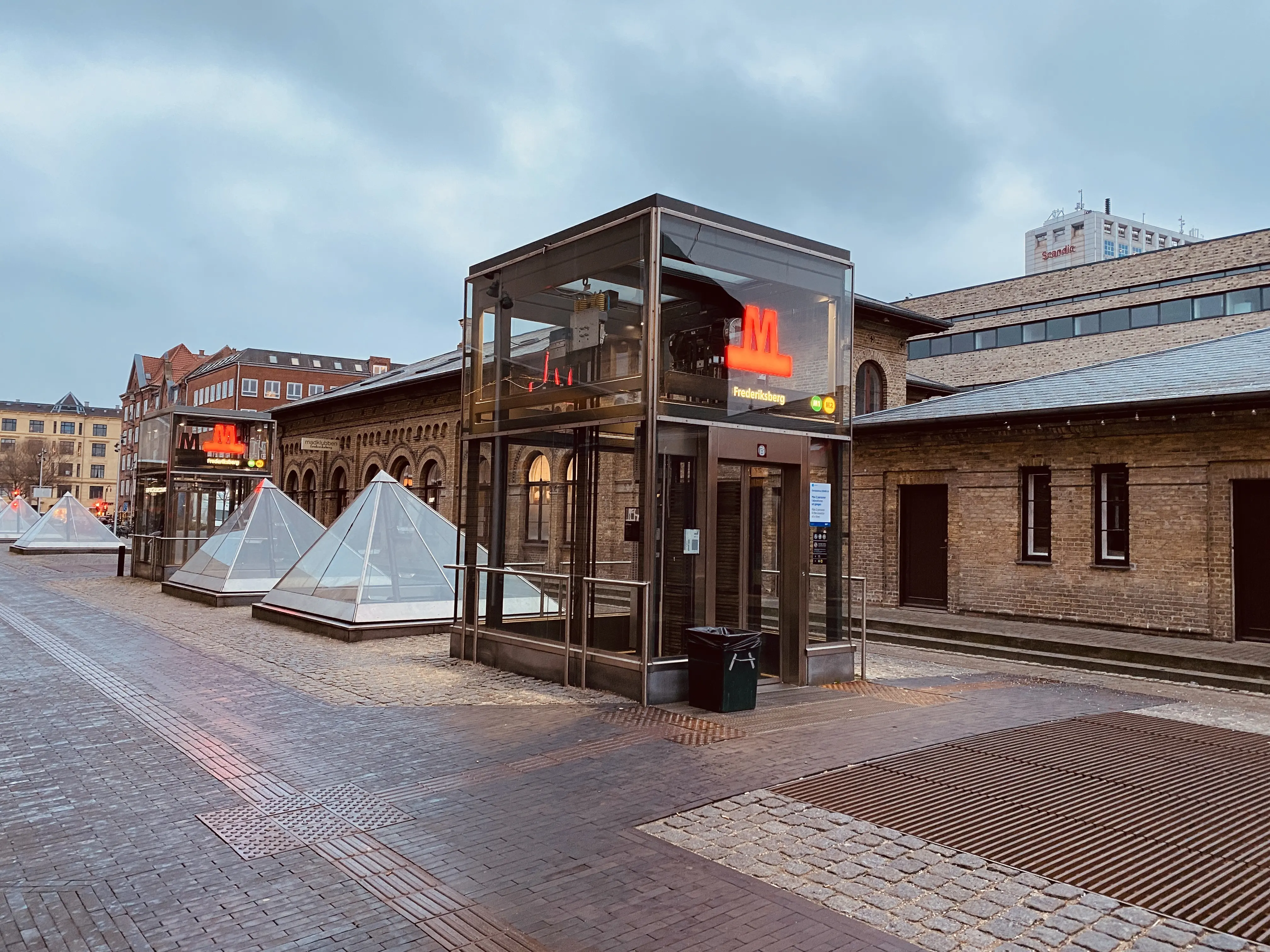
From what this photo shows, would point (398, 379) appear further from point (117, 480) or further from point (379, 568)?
point (117, 480)

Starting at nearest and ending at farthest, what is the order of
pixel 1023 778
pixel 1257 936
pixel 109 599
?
1. pixel 1257 936
2. pixel 1023 778
3. pixel 109 599

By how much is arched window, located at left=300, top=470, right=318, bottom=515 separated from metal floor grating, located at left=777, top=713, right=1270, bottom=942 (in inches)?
1203

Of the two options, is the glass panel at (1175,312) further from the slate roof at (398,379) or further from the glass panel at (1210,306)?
the slate roof at (398,379)

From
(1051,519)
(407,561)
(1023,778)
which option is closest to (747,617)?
(1023,778)

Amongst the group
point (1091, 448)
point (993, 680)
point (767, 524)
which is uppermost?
point (1091, 448)

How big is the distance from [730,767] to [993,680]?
6281mm

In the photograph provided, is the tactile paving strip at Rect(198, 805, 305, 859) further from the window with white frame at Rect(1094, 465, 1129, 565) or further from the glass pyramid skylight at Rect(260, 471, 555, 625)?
the window with white frame at Rect(1094, 465, 1129, 565)

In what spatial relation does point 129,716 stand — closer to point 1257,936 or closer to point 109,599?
point 1257,936

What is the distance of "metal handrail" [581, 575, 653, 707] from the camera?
372 inches

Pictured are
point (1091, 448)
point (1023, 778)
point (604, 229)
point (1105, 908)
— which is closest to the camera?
point (1105, 908)

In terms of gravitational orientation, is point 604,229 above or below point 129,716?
above

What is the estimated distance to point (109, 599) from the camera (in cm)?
2023

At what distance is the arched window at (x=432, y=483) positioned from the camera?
28328 millimetres

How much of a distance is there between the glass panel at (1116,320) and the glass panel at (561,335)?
3822 centimetres
